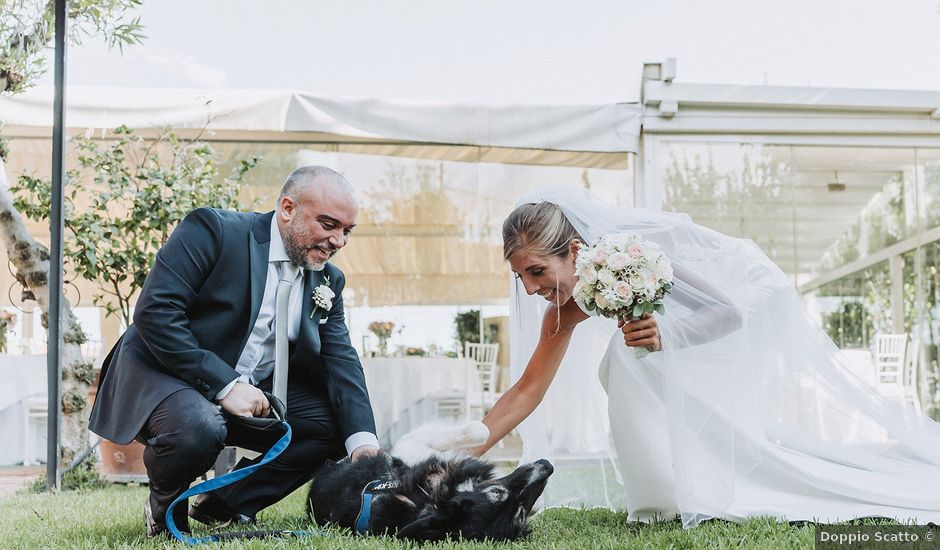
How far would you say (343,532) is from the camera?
8.41 ft

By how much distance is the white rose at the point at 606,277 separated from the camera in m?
2.73

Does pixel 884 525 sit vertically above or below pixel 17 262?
below

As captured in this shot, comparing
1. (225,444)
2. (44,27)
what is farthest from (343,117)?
(225,444)

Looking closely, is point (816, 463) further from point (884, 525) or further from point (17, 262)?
point (17, 262)

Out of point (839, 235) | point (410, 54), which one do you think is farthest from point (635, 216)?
point (410, 54)

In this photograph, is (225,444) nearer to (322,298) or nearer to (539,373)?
(322,298)

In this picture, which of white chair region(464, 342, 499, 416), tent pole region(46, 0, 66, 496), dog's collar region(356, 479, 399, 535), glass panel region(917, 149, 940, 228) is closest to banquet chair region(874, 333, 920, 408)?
glass panel region(917, 149, 940, 228)

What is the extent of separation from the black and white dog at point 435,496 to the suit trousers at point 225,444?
44 centimetres

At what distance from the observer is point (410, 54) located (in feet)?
35.4

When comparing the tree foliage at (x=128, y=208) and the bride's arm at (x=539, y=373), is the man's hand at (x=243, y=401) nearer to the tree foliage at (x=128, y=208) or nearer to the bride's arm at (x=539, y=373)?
the bride's arm at (x=539, y=373)

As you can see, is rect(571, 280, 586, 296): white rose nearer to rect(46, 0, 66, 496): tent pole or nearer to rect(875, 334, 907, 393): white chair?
rect(46, 0, 66, 496): tent pole

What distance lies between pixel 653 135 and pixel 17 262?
5.17 m

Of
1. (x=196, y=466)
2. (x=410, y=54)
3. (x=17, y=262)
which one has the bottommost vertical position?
(x=196, y=466)

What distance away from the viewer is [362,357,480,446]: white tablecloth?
686 cm
